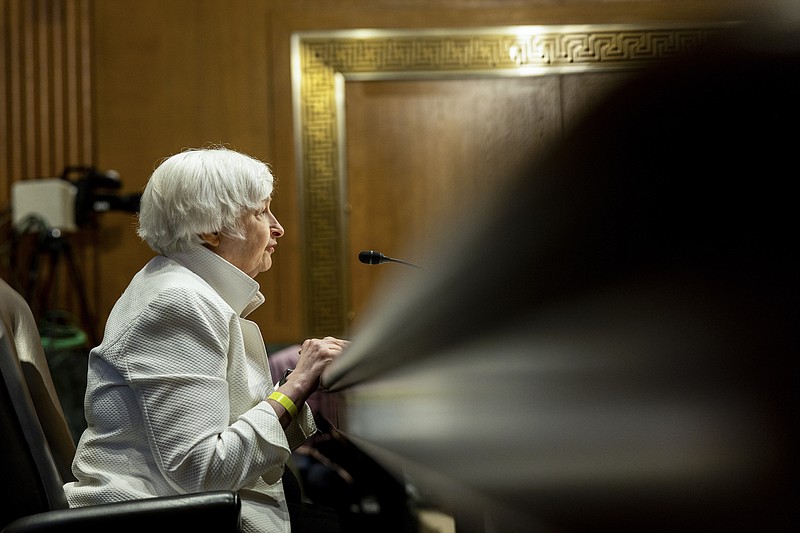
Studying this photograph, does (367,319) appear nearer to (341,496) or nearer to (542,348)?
(542,348)

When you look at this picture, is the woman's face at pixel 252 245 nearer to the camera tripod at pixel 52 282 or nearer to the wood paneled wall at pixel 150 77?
the wood paneled wall at pixel 150 77

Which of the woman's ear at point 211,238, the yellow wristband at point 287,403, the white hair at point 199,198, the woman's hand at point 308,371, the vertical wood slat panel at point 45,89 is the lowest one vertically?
the yellow wristband at point 287,403

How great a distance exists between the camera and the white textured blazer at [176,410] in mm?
935

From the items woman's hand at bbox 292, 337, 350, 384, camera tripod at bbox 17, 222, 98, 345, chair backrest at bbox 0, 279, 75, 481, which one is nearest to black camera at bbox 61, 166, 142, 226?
camera tripod at bbox 17, 222, 98, 345

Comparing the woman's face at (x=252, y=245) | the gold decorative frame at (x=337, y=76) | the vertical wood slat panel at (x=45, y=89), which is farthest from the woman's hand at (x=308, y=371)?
the vertical wood slat panel at (x=45, y=89)

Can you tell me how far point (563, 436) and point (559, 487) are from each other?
1cm

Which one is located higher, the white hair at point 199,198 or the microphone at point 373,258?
the white hair at point 199,198

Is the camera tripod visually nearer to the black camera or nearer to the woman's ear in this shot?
the black camera

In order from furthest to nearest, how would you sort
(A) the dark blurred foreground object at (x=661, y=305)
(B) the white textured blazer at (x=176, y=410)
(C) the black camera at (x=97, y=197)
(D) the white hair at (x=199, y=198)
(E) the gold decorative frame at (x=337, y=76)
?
(E) the gold decorative frame at (x=337, y=76) → (C) the black camera at (x=97, y=197) → (D) the white hair at (x=199, y=198) → (B) the white textured blazer at (x=176, y=410) → (A) the dark blurred foreground object at (x=661, y=305)

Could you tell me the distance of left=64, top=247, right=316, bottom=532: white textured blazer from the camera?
0.94 meters

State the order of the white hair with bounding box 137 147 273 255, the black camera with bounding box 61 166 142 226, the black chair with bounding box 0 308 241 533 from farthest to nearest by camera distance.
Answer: the black camera with bounding box 61 166 142 226
the white hair with bounding box 137 147 273 255
the black chair with bounding box 0 308 241 533

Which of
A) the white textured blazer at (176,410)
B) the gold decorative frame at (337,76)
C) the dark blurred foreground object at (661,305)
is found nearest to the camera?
the dark blurred foreground object at (661,305)

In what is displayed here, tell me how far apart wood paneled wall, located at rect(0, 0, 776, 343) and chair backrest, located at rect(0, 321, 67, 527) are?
280 cm

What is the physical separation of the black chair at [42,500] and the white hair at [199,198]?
22 centimetres
